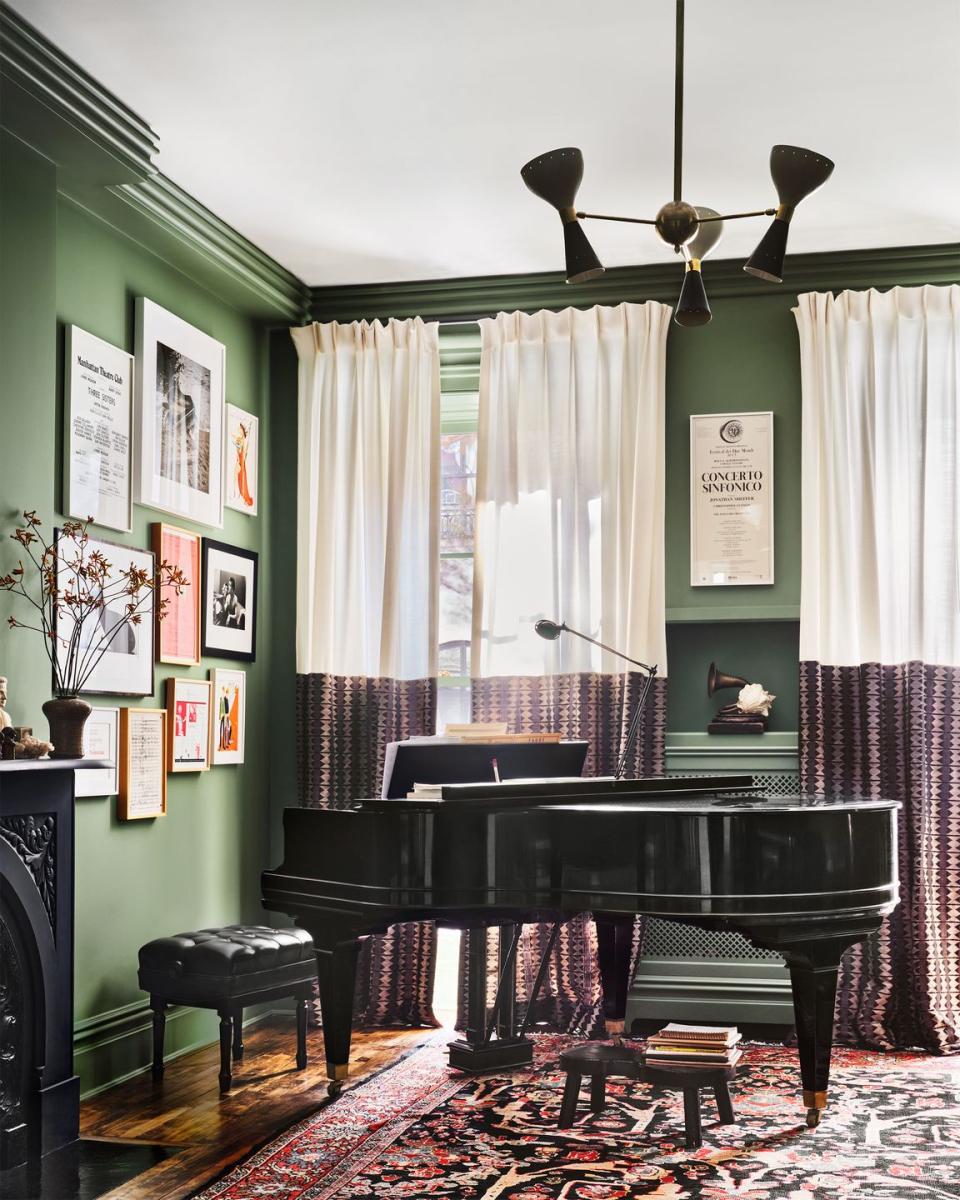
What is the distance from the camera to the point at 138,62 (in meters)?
3.60

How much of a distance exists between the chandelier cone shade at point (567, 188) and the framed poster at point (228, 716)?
240cm

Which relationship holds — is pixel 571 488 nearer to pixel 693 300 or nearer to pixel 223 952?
pixel 693 300

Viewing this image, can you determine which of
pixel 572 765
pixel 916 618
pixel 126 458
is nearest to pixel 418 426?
pixel 126 458

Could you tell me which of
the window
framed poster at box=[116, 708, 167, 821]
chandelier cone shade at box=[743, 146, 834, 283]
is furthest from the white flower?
framed poster at box=[116, 708, 167, 821]

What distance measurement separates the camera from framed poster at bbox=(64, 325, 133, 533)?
4.09 meters

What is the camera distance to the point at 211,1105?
400 cm

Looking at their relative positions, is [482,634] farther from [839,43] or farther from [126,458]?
[839,43]

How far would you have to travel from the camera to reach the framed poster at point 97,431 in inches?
161

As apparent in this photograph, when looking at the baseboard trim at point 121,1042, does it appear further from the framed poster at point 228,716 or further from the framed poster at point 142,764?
the framed poster at point 228,716

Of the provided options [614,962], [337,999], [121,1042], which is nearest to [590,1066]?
[337,999]

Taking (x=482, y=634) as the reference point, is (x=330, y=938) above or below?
below

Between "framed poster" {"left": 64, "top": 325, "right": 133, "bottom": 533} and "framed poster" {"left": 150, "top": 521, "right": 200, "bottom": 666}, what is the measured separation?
0.78 feet

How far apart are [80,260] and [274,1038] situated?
2.92 metres

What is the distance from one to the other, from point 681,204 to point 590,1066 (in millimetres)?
2317
